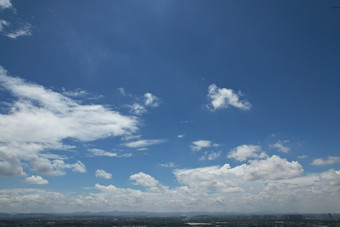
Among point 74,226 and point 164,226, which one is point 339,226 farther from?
point 74,226

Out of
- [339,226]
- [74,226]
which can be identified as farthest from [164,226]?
[339,226]

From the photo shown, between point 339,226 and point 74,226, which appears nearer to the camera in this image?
point 339,226

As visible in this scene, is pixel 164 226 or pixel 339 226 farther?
pixel 164 226
